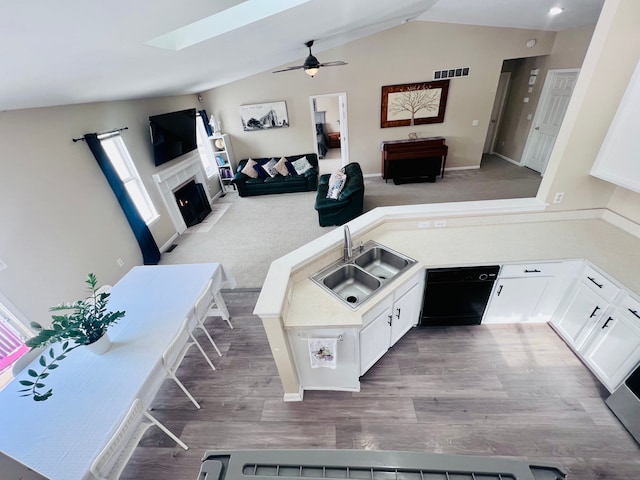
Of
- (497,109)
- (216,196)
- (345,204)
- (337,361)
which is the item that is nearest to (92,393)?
(337,361)

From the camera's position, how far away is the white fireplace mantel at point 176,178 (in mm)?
4527

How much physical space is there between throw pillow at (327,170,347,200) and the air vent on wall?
121 inches

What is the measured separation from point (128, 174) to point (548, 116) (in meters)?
7.82

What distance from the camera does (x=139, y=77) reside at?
2.54 meters

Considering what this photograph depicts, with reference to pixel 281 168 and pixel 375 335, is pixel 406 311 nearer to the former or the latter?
pixel 375 335

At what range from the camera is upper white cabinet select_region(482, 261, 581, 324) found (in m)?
2.12

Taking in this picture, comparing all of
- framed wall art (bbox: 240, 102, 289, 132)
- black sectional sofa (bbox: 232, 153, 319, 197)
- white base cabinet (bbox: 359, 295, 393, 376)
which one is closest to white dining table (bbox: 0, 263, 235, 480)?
white base cabinet (bbox: 359, 295, 393, 376)

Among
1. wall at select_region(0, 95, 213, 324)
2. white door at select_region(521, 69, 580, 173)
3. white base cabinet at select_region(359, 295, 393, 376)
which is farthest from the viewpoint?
white door at select_region(521, 69, 580, 173)

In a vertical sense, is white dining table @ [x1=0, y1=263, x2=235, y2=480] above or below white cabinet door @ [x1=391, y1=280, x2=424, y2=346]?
above

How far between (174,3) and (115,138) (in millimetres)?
3328

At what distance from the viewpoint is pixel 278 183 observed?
237 inches

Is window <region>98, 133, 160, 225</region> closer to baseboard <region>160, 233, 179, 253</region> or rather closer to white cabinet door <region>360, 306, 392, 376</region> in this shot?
baseboard <region>160, 233, 179, 253</region>

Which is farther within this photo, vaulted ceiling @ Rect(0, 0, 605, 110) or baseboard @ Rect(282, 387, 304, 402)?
baseboard @ Rect(282, 387, 304, 402)

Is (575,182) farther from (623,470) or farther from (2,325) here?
(2,325)
